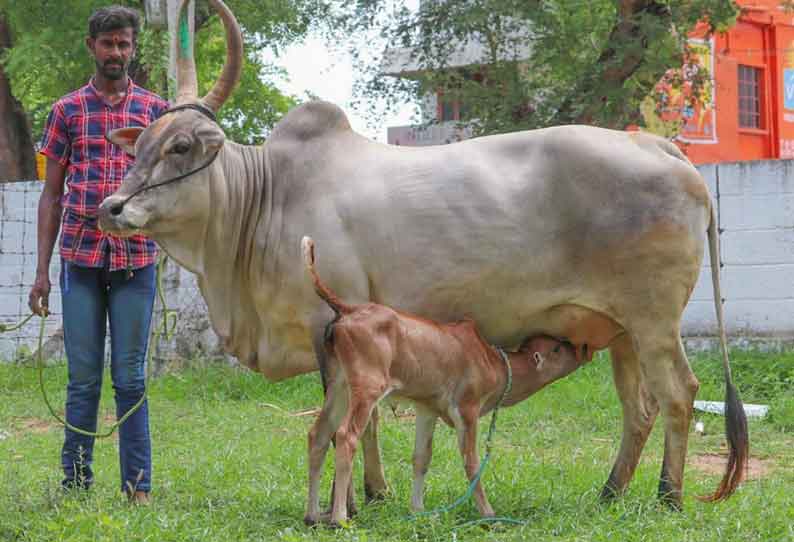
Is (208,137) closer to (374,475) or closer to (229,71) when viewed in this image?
(229,71)

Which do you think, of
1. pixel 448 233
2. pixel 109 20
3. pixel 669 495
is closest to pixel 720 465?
pixel 669 495

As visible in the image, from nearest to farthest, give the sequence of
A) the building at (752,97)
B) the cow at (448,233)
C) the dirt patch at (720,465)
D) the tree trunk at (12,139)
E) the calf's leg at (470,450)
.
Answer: the calf's leg at (470,450) → the cow at (448,233) → the dirt patch at (720,465) → the tree trunk at (12,139) → the building at (752,97)

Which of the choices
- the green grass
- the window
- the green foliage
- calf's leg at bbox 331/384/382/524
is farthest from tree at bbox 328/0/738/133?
the window

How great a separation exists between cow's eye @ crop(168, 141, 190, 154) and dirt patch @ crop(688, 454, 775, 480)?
11.5 feet

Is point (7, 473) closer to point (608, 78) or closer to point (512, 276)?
point (512, 276)

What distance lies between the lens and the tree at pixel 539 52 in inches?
440

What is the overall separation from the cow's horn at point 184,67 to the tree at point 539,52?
661cm

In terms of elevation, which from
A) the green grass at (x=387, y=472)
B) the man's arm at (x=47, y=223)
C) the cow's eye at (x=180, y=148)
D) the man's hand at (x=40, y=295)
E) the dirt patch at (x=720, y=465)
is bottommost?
the dirt patch at (x=720, y=465)

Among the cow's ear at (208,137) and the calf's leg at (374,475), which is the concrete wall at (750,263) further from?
the cow's ear at (208,137)

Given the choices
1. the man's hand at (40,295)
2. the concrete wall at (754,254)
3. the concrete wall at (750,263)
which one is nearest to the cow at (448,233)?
the man's hand at (40,295)

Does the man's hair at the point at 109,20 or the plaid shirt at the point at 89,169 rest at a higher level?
the man's hair at the point at 109,20

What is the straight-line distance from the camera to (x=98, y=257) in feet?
16.7

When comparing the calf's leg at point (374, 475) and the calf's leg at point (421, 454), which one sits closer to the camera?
the calf's leg at point (421, 454)

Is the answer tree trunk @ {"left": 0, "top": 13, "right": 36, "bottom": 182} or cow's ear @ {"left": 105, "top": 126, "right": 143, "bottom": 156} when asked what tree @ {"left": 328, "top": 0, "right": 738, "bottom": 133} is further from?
cow's ear @ {"left": 105, "top": 126, "right": 143, "bottom": 156}
